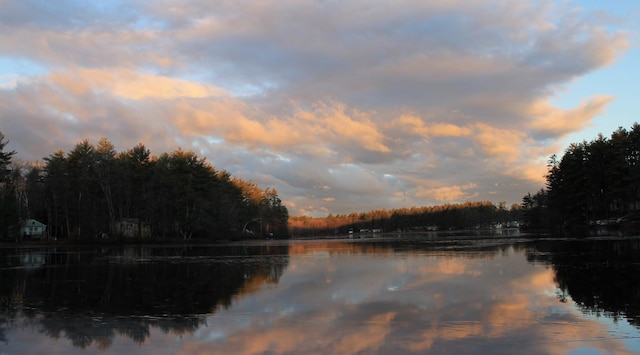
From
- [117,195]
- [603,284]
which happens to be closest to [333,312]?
[603,284]

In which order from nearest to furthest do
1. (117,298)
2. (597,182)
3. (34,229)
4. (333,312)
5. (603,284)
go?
(333,312), (117,298), (603,284), (597,182), (34,229)

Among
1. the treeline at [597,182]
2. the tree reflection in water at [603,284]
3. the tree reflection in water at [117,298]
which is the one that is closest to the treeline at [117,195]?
the tree reflection in water at [117,298]

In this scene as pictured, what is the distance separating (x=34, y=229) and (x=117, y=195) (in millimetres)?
18931

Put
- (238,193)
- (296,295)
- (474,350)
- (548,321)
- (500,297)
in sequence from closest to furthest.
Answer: (474,350)
(548,321)
(500,297)
(296,295)
(238,193)

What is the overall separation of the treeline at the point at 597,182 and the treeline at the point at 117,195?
59971mm

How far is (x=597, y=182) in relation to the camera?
228ft

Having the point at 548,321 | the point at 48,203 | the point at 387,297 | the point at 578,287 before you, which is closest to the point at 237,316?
the point at 387,297

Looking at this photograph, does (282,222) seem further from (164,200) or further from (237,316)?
(237,316)

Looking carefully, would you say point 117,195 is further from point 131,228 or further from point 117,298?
point 117,298

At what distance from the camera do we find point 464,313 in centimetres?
1219

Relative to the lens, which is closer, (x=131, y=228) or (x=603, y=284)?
(x=603, y=284)

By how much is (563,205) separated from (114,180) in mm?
A: 73708

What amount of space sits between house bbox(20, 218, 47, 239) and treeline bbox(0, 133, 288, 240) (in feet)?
5.15

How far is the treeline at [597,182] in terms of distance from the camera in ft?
211
